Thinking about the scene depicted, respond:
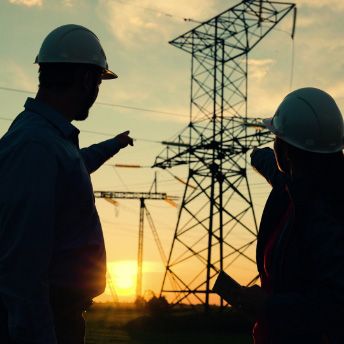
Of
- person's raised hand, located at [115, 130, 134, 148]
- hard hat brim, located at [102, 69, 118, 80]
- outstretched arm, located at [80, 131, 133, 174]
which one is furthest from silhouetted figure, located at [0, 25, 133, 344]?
person's raised hand, located at [115, 130, 134, 148]

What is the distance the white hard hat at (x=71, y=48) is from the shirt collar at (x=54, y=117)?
303 millimetres

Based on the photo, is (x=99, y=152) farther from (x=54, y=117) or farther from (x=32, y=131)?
(x=32, y=131)

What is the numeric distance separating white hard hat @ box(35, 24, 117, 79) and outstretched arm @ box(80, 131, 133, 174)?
4.72 ft

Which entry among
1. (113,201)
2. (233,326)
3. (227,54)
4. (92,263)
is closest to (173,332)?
(233,326)

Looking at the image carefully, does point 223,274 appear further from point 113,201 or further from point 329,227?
point 113,201

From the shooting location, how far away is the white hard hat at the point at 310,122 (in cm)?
338

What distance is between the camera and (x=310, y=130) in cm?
347

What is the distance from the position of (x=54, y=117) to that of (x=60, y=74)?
34 cm

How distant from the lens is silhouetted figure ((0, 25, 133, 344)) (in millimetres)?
3248

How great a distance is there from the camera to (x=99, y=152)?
5.92 meters

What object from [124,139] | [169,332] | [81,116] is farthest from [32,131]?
[169,332]

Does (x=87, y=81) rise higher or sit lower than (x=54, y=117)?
higher

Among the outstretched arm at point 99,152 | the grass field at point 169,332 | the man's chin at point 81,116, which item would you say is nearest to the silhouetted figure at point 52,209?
the man's chin at point 81,116

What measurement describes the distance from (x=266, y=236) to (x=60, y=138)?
119 centimetres
